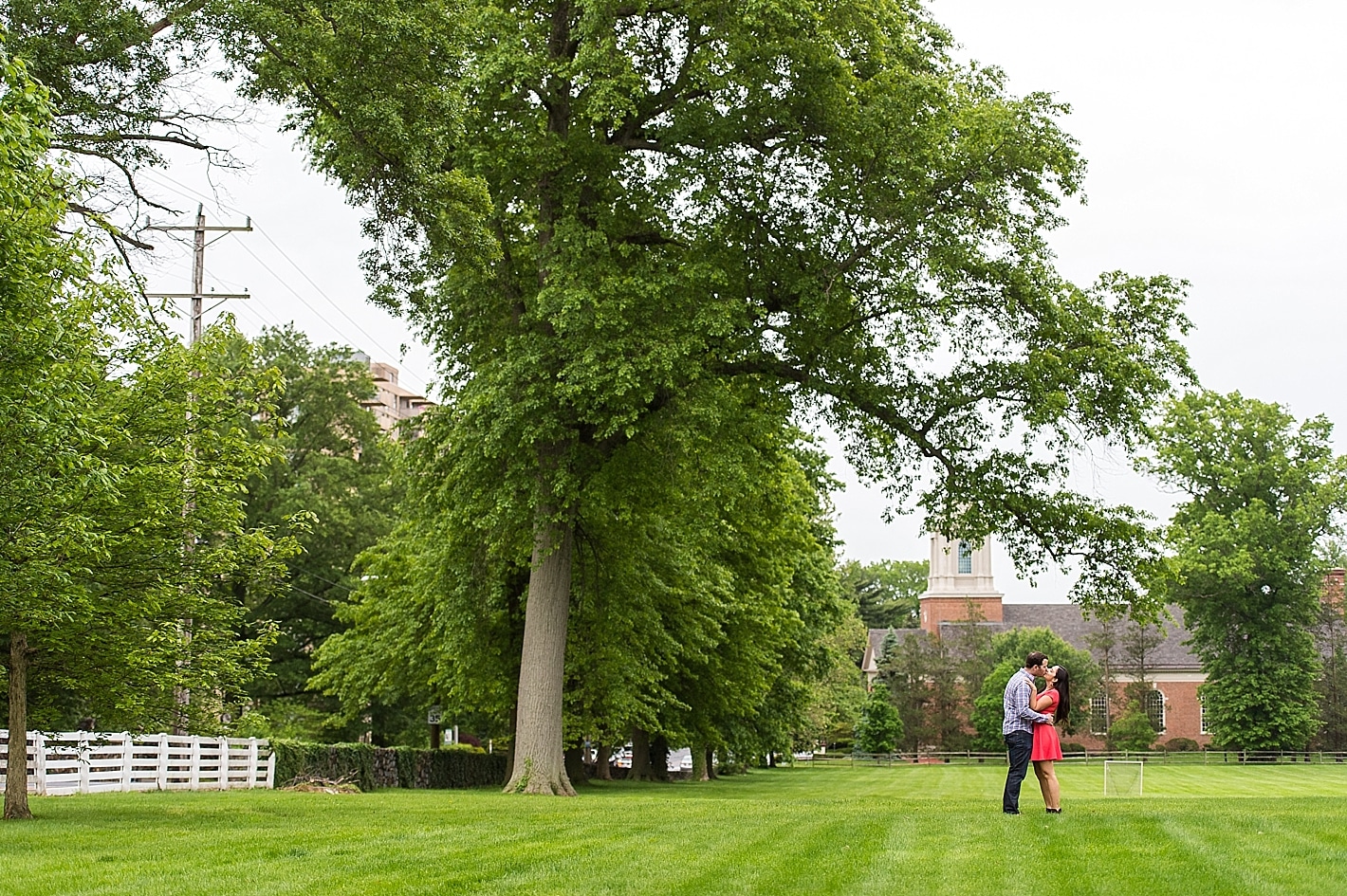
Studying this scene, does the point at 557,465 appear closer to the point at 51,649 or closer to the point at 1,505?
the point at 51,649

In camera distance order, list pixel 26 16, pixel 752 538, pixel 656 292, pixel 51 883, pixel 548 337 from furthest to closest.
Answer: pixel 752 538 → pixel 548 337 → pixel 656 292 → pixel 26 16 → pixel 51 883

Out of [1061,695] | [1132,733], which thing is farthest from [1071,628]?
[1061,695]

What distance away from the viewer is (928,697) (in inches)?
2953

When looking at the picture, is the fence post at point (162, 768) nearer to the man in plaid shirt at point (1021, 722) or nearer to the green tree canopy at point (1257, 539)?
the man in plaid shirt at point (1021, 722)

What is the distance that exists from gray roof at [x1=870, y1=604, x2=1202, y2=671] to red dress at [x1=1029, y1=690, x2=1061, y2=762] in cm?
7143

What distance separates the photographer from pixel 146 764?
23266 mm

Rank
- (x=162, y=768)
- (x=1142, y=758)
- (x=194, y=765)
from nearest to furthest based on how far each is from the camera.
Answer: (x=162, y=768) < (x=194, y=765) < (x=1142, y=758)

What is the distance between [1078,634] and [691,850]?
288 ft

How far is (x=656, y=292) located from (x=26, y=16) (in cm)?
923

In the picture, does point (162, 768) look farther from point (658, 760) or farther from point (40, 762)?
point (658, 760)

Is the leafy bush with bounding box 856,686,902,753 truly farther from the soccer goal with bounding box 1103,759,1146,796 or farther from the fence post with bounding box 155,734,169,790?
the fence post with bounding box 155,734,169,790

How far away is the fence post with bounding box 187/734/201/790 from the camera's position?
24.1 meters

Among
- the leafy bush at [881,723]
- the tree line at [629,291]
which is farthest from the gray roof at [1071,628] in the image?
the tree line at [629,291]

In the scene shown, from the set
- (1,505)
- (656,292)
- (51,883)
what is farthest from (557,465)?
(51,883)
